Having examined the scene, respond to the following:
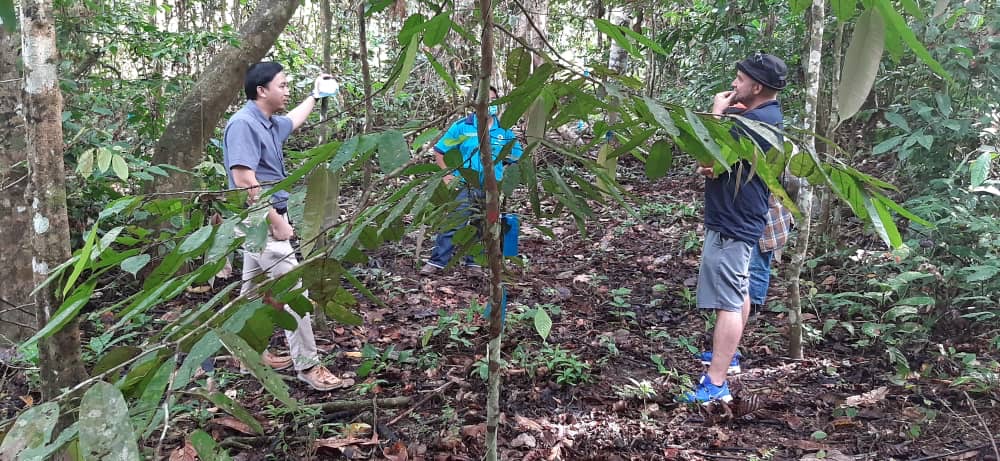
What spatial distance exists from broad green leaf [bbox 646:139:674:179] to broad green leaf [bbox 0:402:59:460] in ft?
3.90

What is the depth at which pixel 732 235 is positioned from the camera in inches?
119

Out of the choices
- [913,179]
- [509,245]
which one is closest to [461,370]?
[509,245]

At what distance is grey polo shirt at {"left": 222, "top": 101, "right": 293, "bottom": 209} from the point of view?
10.1 feet

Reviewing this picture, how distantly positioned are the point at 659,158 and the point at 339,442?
1915 mm

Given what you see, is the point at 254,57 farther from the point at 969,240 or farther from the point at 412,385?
the point at 969,240

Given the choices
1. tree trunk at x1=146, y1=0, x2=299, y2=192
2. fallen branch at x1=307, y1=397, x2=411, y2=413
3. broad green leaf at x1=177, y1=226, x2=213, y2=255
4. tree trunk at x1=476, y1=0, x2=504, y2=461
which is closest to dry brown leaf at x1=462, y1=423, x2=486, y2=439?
fallen branch at x1=307, y1=397, x2=411, y2=413

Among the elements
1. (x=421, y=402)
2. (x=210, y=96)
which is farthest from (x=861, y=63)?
(x=210, y=96)

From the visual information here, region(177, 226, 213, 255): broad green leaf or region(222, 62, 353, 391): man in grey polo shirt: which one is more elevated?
region(177, 226, 213, 255): broad green leaf

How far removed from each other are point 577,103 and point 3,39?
12.1ft

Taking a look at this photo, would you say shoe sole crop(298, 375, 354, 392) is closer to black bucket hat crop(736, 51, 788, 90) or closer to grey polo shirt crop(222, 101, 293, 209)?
grey polo shirt crop(222, 101, 293, 209)

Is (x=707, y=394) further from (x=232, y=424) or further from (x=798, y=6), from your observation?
(x=798, y=6)

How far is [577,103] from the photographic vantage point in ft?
4.06

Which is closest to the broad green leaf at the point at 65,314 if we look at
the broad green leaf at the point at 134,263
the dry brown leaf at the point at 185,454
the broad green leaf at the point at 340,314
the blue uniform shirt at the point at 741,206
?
the broad green leaf at the point at 134,263

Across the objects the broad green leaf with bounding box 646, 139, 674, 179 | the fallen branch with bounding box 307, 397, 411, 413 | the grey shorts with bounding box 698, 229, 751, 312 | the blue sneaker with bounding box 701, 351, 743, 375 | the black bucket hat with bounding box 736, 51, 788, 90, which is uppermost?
the black bucket hat with bounding box 736, 51, 788, 90
